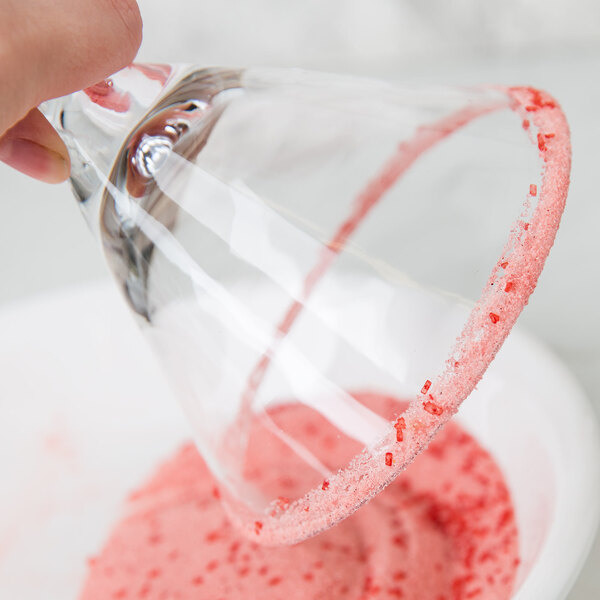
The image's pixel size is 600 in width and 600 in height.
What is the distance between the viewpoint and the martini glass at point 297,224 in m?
0.34

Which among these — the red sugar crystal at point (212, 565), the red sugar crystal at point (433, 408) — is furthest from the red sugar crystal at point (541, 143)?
the red sugar crystal at point (212, 565)

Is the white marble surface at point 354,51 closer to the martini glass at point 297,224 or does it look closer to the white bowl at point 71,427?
the white bowl at point 71,427

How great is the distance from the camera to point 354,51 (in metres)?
0.99

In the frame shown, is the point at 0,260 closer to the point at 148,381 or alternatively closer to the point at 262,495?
the point at 148,381

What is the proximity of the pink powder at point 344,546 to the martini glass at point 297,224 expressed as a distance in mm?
19

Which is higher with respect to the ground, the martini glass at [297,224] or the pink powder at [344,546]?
the martini glass at [297,224]

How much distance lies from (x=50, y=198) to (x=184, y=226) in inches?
27.7

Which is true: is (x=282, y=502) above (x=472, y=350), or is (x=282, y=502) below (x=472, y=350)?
below

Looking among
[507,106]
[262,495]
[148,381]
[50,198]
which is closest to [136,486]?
[148,381]

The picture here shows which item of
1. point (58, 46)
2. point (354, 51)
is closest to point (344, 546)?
point (58, 46)

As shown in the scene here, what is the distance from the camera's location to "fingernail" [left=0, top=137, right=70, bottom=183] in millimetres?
379

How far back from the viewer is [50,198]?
39.8 inches

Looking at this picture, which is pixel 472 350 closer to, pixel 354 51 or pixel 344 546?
pixel 344 546

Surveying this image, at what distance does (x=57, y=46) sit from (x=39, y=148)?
0.12 metres
